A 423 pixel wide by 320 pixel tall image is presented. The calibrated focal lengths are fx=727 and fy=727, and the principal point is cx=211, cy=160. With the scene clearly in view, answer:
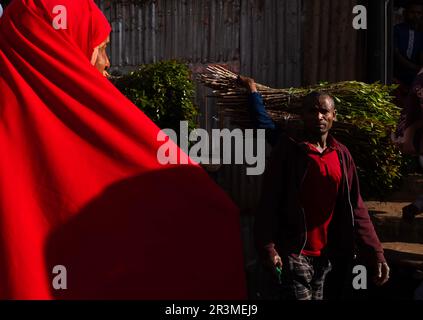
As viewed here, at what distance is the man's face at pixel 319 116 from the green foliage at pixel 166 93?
369cm

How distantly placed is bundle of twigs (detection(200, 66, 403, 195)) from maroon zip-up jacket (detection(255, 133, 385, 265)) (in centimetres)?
181

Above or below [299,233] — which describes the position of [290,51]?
above

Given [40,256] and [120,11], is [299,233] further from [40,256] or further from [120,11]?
[120,11]

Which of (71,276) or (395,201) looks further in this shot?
(395,201)

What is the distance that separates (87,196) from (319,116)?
155cm

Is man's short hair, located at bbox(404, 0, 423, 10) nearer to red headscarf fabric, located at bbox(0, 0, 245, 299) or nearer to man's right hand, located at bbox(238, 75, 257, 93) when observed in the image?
man's right hand, located at bbox(238, 75, 257, 93)

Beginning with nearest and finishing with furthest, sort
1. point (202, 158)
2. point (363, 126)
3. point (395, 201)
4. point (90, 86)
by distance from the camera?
1. point (90, 86)
2. point (363, 126)
3. point (395, 201)
4. point (202, 158)

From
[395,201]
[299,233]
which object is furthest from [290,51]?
[299,233]

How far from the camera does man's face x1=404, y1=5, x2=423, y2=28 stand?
8.23 metres

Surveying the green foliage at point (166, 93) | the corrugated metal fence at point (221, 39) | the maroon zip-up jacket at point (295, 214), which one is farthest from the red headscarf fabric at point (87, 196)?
the corrugated metal fence at point (221, 39)

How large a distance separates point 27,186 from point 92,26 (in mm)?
875

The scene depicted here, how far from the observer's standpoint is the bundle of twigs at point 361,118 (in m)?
5.82

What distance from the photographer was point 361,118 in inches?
228
